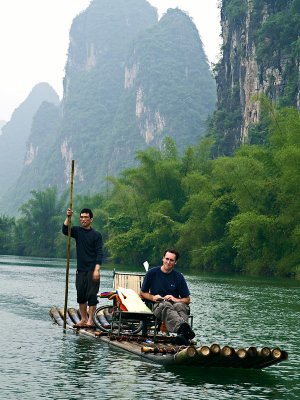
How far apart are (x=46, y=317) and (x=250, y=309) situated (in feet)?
21.2

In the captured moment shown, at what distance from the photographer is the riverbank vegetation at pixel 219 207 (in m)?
45.6

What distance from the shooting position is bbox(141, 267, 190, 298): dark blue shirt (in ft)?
38.7

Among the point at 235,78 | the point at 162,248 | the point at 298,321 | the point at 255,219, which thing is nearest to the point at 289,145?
the point at 255,219

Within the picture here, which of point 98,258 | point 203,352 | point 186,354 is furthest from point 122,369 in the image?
point 98,258

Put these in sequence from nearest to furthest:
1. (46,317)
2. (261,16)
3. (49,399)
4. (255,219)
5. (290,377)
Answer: (49,399) < (290,377) < (46,317) < (255,219) < (261,16)

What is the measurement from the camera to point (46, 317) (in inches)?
716

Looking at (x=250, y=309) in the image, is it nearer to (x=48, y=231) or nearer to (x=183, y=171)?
(x=183, y=171)

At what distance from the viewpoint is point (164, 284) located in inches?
465

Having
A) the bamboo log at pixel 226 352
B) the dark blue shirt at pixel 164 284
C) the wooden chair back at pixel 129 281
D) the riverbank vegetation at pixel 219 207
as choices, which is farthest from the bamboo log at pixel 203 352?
the riverbank vegetation at pixel 219 207

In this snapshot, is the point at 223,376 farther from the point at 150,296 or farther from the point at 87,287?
the point at 87,287

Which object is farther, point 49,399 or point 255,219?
point 255,219

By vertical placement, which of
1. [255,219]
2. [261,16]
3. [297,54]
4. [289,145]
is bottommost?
[255,219]

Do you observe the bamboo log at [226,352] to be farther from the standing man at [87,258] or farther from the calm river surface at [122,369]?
the standing man at [87,258]

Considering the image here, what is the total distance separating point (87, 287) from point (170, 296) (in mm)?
2529
